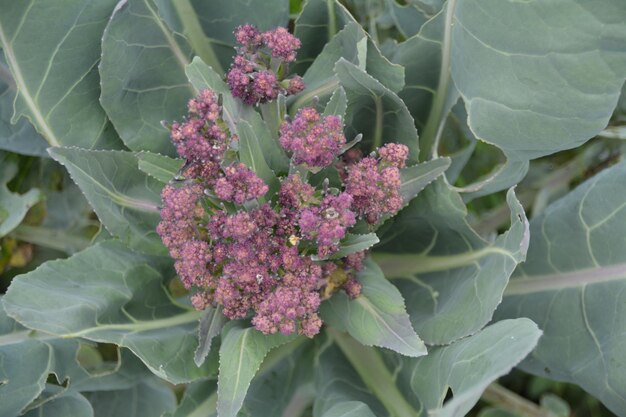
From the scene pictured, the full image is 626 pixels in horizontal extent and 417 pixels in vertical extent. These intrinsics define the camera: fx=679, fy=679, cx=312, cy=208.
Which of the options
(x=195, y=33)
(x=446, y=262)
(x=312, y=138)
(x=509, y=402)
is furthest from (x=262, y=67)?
(x=509, y=402)

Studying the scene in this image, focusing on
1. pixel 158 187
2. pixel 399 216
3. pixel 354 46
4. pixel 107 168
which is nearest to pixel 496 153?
pixel 399 216

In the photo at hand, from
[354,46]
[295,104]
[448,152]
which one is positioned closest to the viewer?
[354,46]

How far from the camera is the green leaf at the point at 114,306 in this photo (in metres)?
1.47

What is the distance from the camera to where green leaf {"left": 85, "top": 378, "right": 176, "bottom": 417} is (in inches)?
77.7

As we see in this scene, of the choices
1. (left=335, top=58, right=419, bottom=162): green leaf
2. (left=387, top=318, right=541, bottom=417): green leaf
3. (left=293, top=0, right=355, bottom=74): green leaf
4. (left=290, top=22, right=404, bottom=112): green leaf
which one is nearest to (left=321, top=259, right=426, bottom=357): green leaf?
(left=387, top=318, right=541, bottom=417): green leaf

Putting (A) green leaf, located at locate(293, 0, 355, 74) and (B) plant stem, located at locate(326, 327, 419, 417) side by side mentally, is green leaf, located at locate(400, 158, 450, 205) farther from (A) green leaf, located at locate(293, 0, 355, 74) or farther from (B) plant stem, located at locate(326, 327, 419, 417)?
(B) plant stem, located at locate(326, 327, 419, 417)

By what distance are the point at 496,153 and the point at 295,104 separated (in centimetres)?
108

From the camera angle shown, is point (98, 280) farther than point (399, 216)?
No

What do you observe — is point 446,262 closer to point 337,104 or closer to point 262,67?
point 337,104

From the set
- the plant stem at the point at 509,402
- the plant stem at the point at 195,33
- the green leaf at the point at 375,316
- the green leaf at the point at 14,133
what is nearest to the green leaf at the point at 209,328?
the green leaf at the point at 375,316

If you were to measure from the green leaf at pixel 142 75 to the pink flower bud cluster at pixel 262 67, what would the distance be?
257mm

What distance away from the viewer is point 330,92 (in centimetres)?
162

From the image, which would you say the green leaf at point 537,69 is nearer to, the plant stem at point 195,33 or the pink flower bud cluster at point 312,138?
the pink flower bud cluster at point 312,138

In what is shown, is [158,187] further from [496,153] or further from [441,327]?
[496,153]
